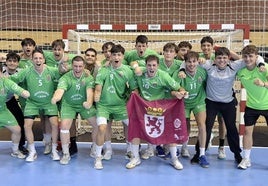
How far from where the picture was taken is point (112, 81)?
4332 millimetres

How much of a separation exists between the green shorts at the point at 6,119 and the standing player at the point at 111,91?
107cm

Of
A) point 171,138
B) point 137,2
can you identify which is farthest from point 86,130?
point 137,2

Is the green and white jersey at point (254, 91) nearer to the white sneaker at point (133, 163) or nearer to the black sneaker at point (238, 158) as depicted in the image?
the black sneaker at point (238, 158)

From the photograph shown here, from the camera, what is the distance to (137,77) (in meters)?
4.33

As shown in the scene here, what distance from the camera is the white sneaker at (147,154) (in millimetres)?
4607

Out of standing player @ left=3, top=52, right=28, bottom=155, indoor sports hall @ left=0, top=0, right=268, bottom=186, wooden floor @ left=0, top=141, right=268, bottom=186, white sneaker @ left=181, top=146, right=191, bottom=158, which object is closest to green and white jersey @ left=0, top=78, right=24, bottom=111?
standing player @ left=3, top=52, right=28, bottom=155

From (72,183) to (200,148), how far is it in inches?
62.8

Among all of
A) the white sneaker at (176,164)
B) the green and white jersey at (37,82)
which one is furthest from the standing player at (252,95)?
the green and white jersey at (37,82)

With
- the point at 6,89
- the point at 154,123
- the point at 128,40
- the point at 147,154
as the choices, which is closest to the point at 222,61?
the point at 154,123

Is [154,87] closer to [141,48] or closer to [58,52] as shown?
[141,48]

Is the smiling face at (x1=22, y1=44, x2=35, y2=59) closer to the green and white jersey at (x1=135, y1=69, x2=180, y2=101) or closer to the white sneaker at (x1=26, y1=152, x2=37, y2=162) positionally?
the white sneaker at (x1=26, y1=152, x2=37, y2=162)

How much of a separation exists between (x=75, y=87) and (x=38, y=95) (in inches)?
19.2

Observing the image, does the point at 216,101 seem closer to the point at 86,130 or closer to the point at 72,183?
the point at 72,183

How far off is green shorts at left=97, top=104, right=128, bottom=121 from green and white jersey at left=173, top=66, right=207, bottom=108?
29.7 inches
